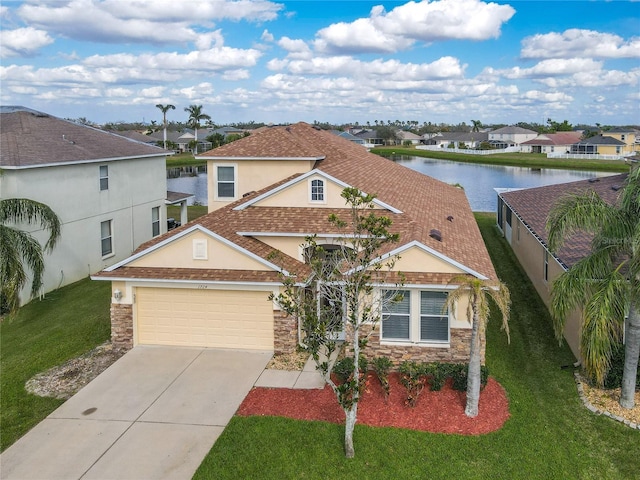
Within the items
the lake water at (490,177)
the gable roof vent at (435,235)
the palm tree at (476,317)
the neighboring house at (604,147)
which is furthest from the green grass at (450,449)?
the neighboring house at (604,147)

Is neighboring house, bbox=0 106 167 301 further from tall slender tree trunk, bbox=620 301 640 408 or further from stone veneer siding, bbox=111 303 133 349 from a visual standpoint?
tall slender tree trunk, bbox=620 301 640 408

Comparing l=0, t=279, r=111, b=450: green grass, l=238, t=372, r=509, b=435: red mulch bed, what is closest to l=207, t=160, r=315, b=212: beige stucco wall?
l=0, t=279, r=111, b=450: green grass

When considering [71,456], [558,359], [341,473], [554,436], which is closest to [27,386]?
[71,456]

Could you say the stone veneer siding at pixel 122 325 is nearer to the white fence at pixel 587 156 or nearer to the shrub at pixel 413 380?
the shrub at pixel 413 380

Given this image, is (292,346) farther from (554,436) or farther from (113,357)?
(554,436)

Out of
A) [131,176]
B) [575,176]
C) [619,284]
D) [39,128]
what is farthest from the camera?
[575,176]

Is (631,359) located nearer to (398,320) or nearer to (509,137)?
(398,320)
